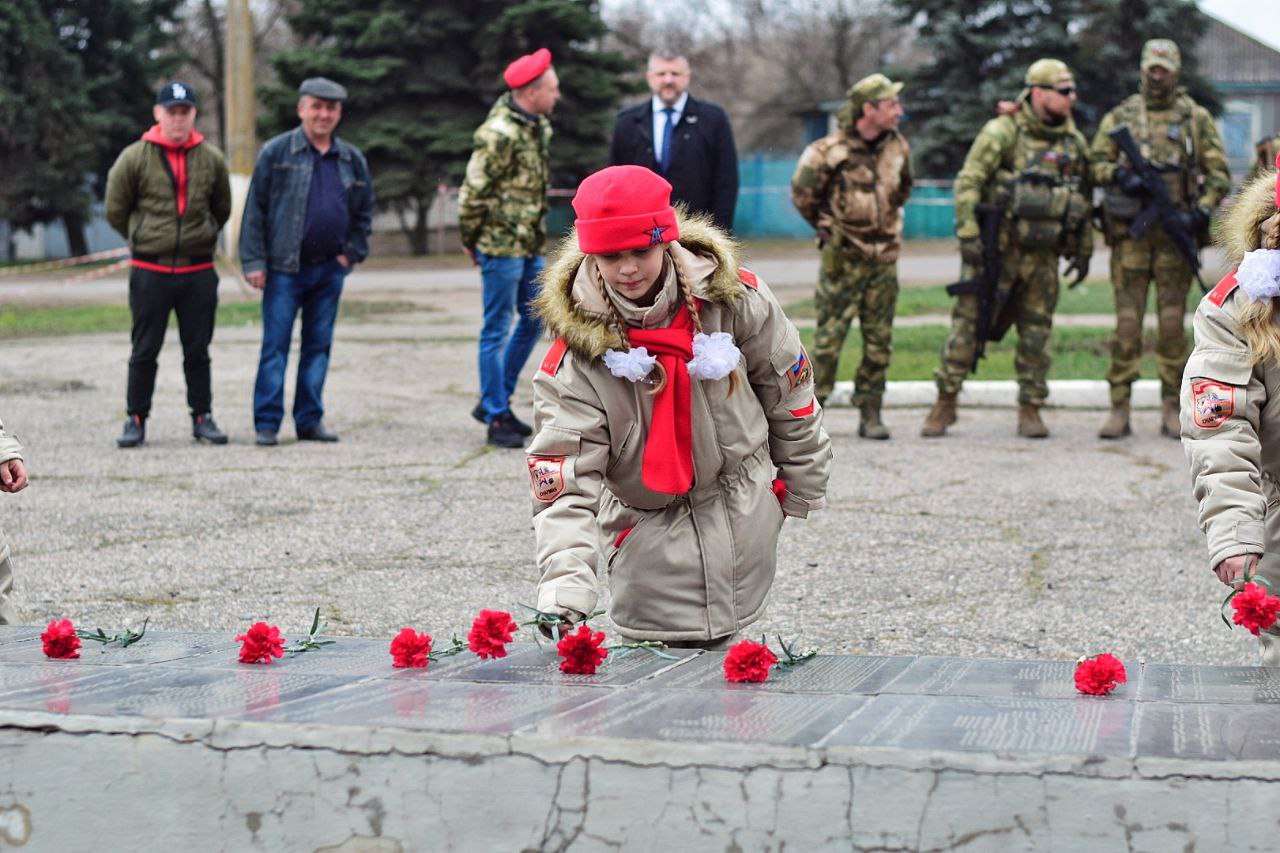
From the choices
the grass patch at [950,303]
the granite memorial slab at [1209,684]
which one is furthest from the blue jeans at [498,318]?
the grass patch at [950,303]

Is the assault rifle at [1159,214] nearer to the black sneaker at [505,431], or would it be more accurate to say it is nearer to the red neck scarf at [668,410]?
the black sneaker at [505,431]

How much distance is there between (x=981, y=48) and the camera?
3456 centimetres

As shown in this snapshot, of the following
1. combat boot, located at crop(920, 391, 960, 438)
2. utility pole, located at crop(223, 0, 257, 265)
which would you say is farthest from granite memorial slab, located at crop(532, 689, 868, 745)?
utility pole, located at crop(223, 0, 257, 265)

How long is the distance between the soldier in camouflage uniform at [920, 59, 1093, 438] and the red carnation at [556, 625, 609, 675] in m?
6.14

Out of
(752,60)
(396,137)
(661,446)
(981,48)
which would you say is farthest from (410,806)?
(752,60)

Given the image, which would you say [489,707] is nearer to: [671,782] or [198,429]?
[671,782]

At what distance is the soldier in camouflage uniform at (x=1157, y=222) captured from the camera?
917 cm

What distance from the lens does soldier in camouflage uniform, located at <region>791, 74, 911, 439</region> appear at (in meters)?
9.20

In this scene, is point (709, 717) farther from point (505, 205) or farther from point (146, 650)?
point (505, 205)

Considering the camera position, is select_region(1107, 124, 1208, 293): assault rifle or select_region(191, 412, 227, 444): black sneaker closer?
select_region(1107, 124, 1208, 293): assault rifle

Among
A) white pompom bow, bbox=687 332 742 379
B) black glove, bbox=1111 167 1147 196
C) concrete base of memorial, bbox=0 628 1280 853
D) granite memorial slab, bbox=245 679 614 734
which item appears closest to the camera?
concrete base of memorial, bbox=0 628 1280 853

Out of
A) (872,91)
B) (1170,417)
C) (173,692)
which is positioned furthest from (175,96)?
(173,692)

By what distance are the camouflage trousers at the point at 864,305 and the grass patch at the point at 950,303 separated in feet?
22.8

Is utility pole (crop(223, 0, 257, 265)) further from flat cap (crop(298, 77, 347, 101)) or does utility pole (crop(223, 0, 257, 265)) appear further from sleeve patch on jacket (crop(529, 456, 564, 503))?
sleeve patch on jacket (crop(529, 456, 564, 503))
